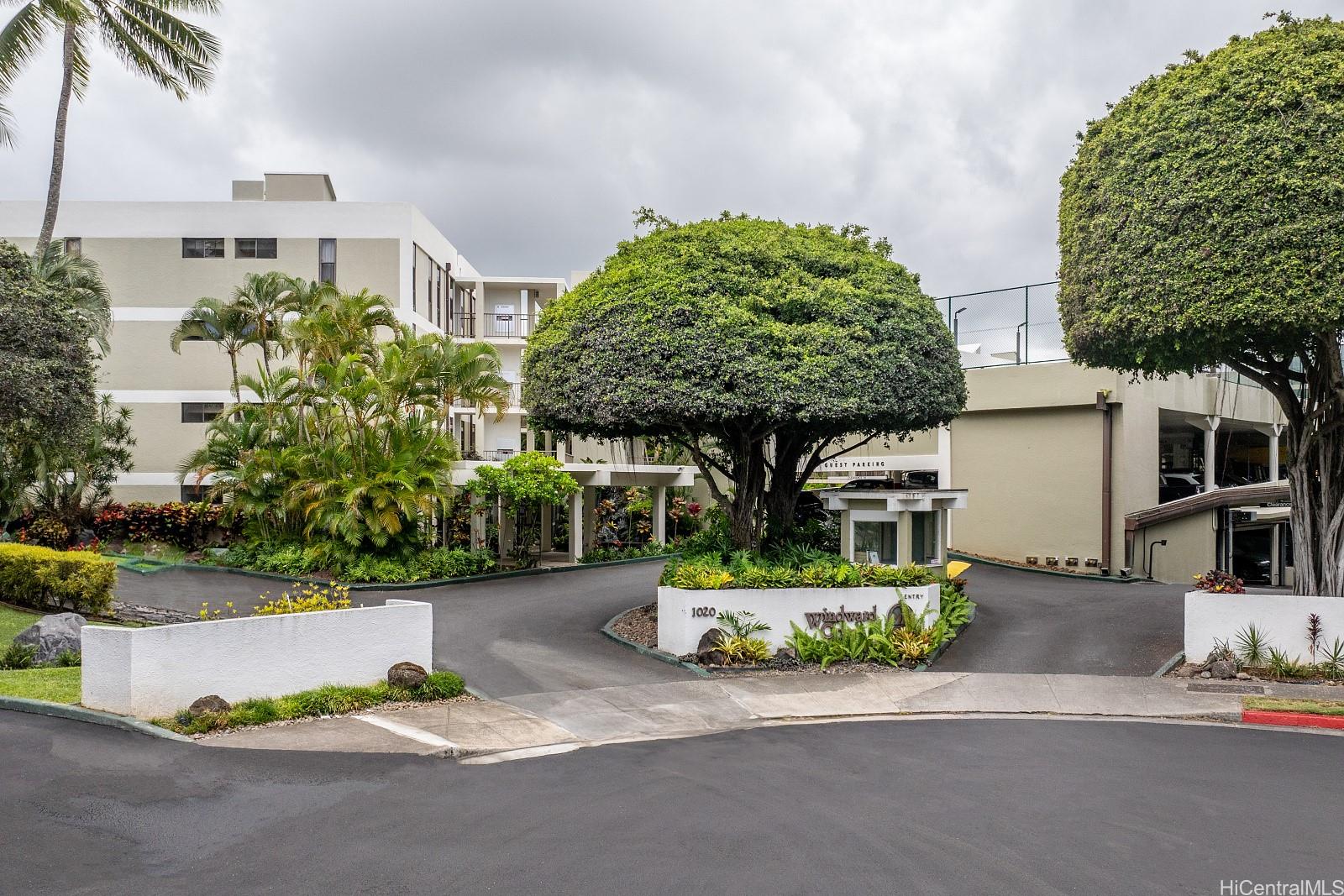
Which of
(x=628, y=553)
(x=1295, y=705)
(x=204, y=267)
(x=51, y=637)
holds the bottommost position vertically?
(x=628, y=553)

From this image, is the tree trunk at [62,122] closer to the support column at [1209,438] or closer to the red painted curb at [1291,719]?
the red painted curb at [1291,719]

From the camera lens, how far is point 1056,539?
27.6m

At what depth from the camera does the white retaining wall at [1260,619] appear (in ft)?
45.8

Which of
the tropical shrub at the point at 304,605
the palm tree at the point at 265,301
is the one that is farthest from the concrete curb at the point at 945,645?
the palm tree at the point at 265,301

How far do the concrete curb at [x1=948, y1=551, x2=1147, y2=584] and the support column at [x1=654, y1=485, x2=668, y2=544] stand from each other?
9.15 m

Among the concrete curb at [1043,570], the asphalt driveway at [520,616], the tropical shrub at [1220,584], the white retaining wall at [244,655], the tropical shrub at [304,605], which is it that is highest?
the tropical shrub at [1220,584]

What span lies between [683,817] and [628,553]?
22.2 meters

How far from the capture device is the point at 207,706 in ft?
36.0

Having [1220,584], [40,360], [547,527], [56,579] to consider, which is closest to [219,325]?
[56,579]

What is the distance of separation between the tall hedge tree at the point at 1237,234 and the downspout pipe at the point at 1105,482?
34.7 ft

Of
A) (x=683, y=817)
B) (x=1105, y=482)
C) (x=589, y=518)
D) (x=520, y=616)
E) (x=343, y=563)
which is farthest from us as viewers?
(x=589, y=518)

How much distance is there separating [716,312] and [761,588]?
15.4 ft

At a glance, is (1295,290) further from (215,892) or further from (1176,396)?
(1176,396)

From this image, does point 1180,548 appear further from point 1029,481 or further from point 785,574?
point 785,574
